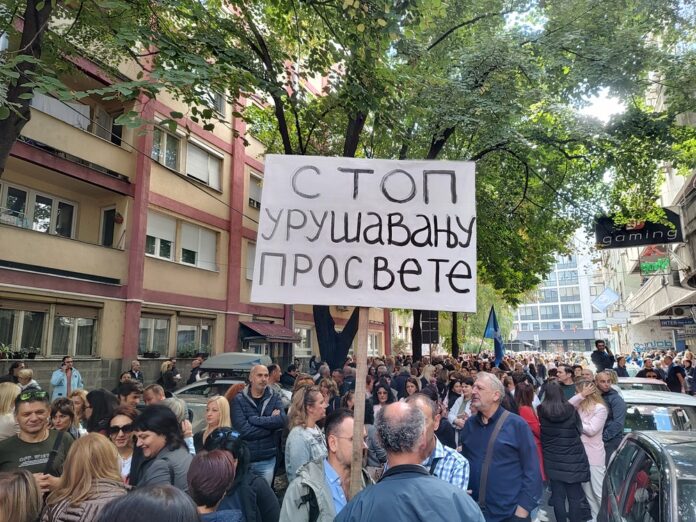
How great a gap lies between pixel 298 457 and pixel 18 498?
7.96 feet

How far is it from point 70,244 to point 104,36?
6.19 meters

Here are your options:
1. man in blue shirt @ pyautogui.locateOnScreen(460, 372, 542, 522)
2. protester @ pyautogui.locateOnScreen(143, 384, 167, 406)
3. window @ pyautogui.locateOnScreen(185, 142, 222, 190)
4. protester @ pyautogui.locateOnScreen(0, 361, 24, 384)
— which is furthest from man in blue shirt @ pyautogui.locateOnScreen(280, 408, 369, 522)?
window @ pyautogui.locateOnScreen(185, 142, 222, 190)

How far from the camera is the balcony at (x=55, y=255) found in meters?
12.6

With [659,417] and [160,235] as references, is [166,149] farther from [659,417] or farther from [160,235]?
[659,417]

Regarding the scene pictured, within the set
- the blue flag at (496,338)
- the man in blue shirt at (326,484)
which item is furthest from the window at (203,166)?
the man in blue shirt at (326,484)

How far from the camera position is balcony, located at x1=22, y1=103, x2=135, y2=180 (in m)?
13.4

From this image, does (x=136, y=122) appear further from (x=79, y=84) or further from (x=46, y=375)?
(x=79, y=84)

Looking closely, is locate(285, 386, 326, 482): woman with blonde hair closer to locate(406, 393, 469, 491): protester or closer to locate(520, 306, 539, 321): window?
locate(406, 393, 469, 491): protester

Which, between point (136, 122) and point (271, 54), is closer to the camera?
point (136, 122)

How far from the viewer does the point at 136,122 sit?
580 cm

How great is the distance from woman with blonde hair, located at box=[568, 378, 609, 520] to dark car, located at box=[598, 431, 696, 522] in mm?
1422

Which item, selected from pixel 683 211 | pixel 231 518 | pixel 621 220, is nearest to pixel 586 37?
pixel 621 220

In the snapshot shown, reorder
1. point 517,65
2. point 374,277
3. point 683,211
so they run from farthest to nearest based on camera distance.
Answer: point 683,211
point 517,65
point 374,277

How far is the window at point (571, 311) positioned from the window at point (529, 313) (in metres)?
5.67
